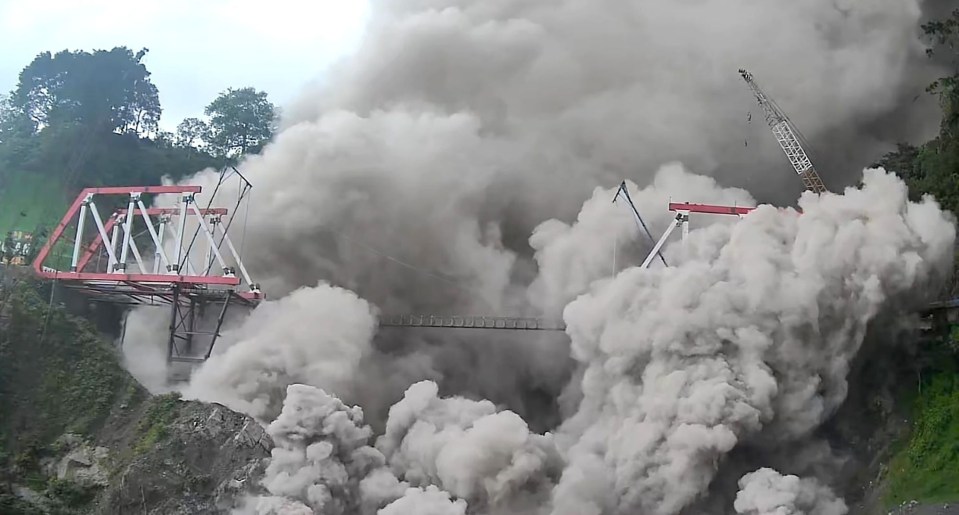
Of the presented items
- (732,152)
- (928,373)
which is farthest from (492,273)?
(928,373)

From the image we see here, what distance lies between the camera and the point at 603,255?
44.2 m

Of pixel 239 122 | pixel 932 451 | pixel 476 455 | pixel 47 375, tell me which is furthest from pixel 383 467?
pixel 239 122

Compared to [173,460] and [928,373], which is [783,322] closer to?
[928,373]

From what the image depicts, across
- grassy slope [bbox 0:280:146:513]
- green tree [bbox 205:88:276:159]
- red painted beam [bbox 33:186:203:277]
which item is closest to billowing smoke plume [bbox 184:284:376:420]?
grassy slope [bbox 0:280:146:513]

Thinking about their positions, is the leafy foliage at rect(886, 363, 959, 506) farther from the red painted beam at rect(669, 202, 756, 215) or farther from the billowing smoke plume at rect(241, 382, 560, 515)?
the billowing smoke plume at rect(241, 382, 560, 515)

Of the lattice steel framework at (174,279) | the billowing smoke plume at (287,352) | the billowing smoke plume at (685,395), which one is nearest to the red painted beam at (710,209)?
the billowing smoke plume at (685,395)

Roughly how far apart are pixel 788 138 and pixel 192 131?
4747 centimetres

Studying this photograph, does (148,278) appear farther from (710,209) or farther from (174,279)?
(710,209)

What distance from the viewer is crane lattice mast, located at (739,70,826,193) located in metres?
50.7

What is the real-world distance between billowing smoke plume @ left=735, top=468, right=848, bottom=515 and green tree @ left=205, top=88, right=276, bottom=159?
51485mm

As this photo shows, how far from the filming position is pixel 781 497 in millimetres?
31328

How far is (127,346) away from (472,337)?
16.1 meters

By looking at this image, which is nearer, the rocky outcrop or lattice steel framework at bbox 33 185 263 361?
the rocky outcrop

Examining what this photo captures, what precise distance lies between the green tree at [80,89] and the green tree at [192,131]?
11.0 metres
